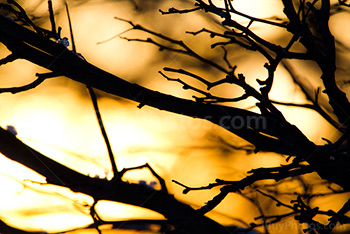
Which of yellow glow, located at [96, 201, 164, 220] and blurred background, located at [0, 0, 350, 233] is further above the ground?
blurred background, located at [0, 0, 350, 233]

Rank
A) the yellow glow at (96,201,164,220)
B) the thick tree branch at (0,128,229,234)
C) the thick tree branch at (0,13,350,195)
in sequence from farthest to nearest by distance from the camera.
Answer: the yellow glow at (96,201,164,220)
the thick tree branch at (0,128,229,234)
the thick tree branch at (0,13,350,195)

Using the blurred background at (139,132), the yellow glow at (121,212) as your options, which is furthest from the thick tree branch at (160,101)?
the yellow glow at (121,212)

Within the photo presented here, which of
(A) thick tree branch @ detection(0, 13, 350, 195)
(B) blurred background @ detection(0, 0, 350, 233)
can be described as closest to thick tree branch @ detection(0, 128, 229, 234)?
(B) blurred background @ detection(0, 0, 350, 233)

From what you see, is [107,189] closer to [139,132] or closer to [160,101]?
[139,132]

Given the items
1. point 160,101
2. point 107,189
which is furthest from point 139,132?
point 160,101

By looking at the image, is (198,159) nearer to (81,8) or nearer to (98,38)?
(98,38)

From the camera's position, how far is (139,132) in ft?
4.29

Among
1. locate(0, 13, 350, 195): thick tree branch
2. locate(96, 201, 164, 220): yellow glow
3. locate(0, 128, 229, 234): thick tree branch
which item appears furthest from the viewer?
locate(96, 201, 164, 220): yellow glow

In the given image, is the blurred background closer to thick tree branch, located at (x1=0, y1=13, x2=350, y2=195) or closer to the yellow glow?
the yellow glow

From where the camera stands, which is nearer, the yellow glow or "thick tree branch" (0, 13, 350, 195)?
"thick tree branch" (0, 13, 350, 195)

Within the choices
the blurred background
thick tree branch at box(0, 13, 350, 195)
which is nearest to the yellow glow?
the blurred background

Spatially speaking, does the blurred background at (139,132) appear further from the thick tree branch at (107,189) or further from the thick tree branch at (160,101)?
the thick tree branch at (160,101)

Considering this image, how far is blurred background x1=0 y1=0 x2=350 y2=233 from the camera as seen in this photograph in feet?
4.23

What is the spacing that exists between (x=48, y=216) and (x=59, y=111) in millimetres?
470
